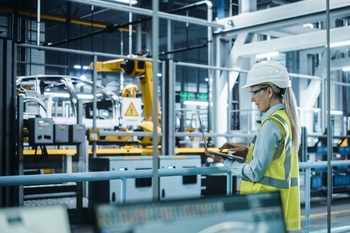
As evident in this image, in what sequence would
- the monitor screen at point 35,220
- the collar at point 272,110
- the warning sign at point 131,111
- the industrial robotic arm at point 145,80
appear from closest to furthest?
the monitor screen at point 35,220 → the collar at point 272,110 → the warning sign at point 131,111 → the industrial robotic arm at point 145,80

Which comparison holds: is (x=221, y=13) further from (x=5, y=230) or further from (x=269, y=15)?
(x=5, y=230)

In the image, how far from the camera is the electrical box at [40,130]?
605 centimetres

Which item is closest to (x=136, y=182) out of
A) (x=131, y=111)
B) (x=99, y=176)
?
(x=131, y=111)

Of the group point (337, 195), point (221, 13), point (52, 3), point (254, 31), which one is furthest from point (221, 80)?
point (52, 3)

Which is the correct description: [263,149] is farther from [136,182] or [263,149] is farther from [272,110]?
[136,182]

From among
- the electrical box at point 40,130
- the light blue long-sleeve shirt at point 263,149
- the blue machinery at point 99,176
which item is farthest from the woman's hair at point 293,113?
the electrical box at point 40,130

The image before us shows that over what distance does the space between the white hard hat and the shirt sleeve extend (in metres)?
0.22

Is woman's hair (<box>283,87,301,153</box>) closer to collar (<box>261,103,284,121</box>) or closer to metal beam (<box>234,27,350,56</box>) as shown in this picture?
collar (<box>261,103,284,121</box>)

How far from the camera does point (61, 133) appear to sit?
6301 mm

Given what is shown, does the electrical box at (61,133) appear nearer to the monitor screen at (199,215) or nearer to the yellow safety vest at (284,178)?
the yellow safety vest at (284,178)

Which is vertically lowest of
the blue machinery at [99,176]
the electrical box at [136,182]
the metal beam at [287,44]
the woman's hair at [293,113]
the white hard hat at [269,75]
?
the electrical box at [136,182]

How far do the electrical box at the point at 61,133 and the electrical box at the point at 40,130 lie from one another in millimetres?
77

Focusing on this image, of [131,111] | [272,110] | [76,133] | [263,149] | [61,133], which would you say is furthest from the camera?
[131,111]

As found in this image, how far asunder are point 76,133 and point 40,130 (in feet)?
1.57
